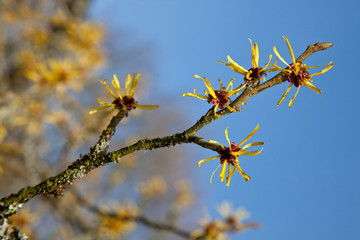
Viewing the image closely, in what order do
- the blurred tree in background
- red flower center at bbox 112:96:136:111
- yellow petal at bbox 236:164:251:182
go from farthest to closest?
the blurred tree in background
red flower center at bbox 112:96:136:111
yellow petal at bbox 236:164:251:182

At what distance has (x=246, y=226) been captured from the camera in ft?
8.79

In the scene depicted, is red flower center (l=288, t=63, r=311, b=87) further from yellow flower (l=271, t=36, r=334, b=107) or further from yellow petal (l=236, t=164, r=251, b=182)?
yellow petal (l=236, t=164, r=251, b=182)

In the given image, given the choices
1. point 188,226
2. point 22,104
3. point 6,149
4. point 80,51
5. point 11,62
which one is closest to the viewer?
point 22,104

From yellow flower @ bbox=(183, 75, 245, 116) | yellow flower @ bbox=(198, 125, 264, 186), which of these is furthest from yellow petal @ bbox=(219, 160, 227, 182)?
yellow flower @ bbox=(183, 75, 245, 116)

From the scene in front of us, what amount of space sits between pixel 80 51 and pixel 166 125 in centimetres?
843

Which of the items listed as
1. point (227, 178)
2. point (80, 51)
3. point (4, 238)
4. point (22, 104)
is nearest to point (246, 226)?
point (227, 178)

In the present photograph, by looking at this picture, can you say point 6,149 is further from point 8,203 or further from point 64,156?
point 8,203

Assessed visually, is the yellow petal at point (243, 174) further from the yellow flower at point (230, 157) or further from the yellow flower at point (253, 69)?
the yellow flower at point (253, 69)

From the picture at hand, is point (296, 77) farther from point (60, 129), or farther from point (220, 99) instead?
point (60, 129)

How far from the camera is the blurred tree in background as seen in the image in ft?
10.7

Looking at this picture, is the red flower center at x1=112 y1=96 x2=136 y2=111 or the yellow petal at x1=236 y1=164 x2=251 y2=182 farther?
the red flower center at x1=112 y1=96 x2=136 y2=111

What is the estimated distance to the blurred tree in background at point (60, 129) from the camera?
3254 mm

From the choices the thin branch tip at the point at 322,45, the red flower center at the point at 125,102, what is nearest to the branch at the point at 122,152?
the thin branch tip at the point at 322,45

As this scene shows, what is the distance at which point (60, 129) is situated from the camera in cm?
457
